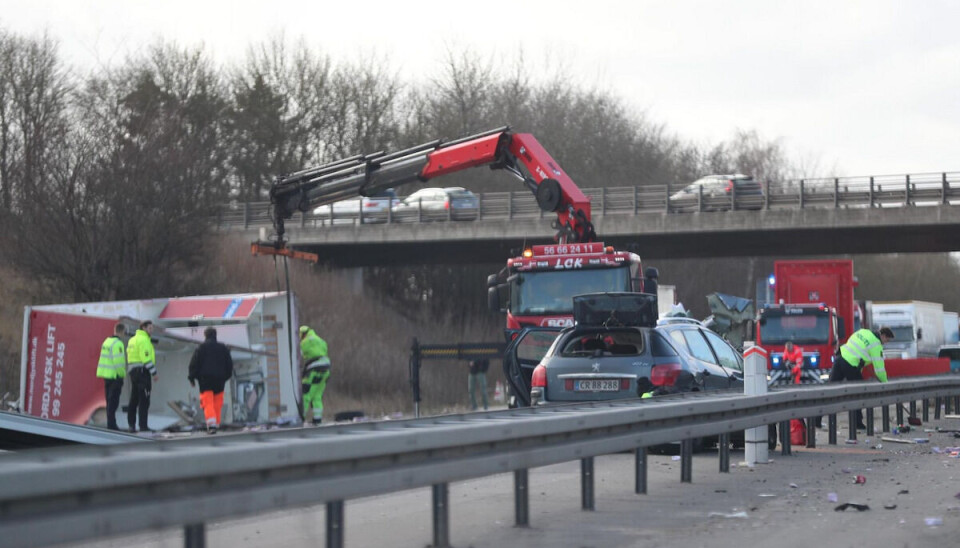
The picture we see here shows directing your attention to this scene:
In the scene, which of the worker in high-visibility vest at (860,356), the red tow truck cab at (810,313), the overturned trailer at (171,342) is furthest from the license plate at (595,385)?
the red tow truck cab at (810,313)

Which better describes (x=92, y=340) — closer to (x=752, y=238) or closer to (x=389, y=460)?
(x=389, y=460)

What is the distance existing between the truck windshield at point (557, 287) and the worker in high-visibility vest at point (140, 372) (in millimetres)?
6207

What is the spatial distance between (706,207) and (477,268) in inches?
619

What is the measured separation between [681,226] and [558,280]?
25.0 m

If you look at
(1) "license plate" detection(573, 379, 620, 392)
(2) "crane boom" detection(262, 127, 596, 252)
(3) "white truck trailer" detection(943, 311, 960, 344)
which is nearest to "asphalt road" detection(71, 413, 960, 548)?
(1) "license plate" detection(573, 379, 620, 392)

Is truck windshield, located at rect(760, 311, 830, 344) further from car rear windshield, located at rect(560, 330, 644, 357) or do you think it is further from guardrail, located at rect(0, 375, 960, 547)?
guardrail, located at rect(0, 375, 960, 547)

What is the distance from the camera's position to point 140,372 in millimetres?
21172

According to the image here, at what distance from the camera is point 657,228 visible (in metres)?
47.6

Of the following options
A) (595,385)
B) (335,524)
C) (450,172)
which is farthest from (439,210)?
(335,524)

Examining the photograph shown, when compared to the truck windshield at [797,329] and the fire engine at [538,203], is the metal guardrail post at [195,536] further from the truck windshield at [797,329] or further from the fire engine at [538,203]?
the truck windshield at [797,329]

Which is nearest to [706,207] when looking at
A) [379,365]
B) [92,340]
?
[379,365]

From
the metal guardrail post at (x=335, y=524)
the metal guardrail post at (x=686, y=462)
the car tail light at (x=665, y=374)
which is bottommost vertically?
the metal guardrail post at (x=686, y=462)

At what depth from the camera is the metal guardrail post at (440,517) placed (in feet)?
24.9

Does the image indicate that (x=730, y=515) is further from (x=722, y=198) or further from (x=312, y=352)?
(x=722, y=198)
